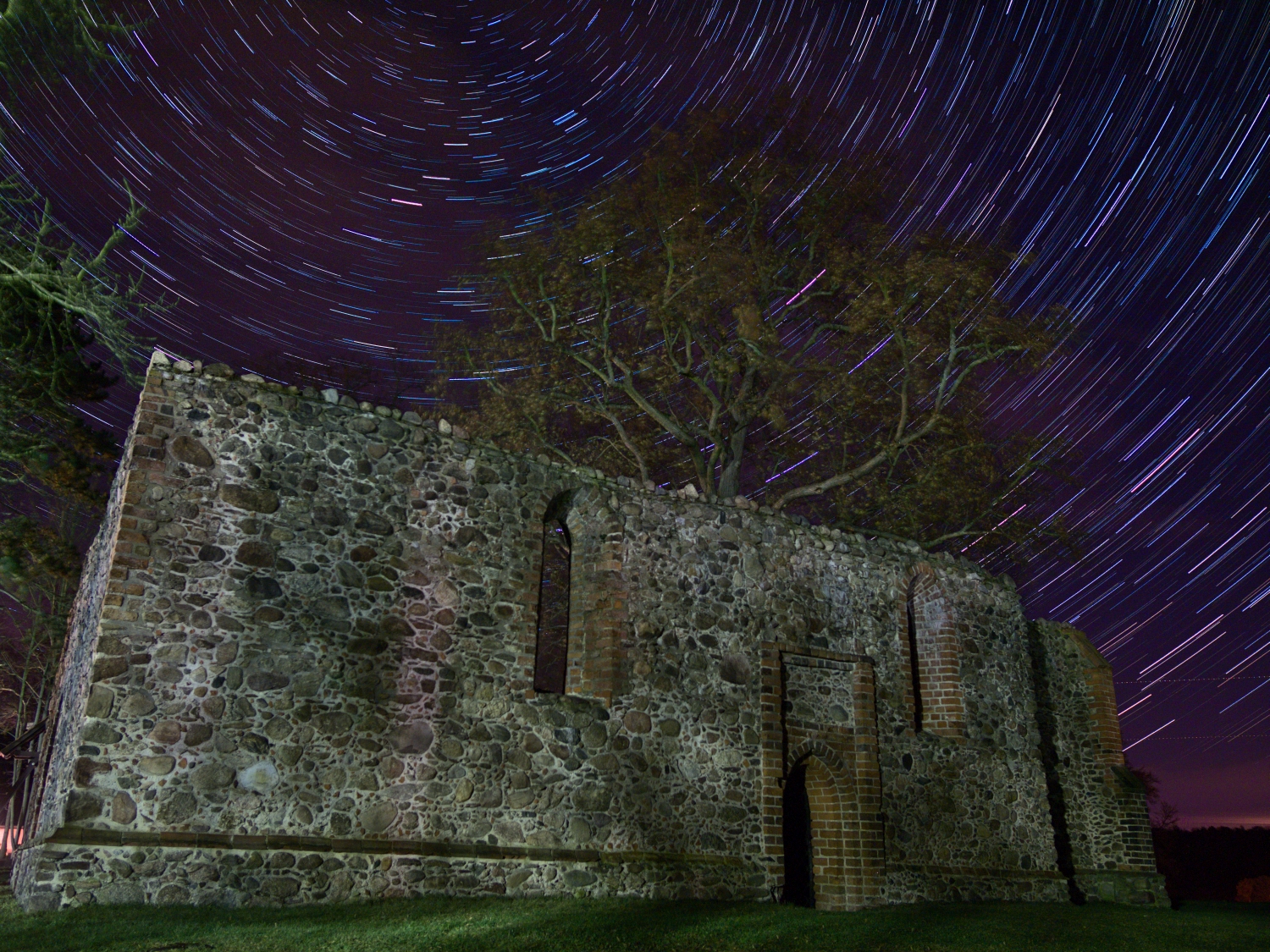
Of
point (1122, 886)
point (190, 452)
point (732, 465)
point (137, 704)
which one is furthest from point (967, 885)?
point (190, 452)

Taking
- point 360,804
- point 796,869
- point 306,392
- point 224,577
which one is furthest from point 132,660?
point 796,869

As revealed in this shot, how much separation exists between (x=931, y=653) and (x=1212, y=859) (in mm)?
27858

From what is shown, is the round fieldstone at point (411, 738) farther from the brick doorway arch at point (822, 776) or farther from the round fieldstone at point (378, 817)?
the brick doorway arch at point (822, 776)

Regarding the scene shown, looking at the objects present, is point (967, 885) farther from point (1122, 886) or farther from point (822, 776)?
point (1122, 886)

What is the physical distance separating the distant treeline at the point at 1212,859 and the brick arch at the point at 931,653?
24.5 meters

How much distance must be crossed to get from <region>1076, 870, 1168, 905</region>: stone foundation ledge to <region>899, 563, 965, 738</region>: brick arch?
142 inches

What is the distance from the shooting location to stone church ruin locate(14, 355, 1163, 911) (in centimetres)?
816

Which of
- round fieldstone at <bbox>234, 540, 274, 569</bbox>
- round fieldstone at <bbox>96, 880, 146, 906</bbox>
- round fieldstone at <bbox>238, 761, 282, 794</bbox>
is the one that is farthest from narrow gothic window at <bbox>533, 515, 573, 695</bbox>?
round fieldstone at <bbox>96, 880, 146, 906</bbox>

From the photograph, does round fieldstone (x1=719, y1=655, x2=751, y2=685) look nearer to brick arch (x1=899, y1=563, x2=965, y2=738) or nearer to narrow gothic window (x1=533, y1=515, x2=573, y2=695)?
brick arch (x1=899, y1=563, x2=965, y2=738)

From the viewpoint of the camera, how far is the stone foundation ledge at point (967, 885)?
11977 mm

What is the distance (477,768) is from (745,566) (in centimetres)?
450

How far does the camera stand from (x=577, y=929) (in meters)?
7.86

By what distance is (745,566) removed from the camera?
12.2m

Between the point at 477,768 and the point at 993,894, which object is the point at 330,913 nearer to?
the point at 477,768
